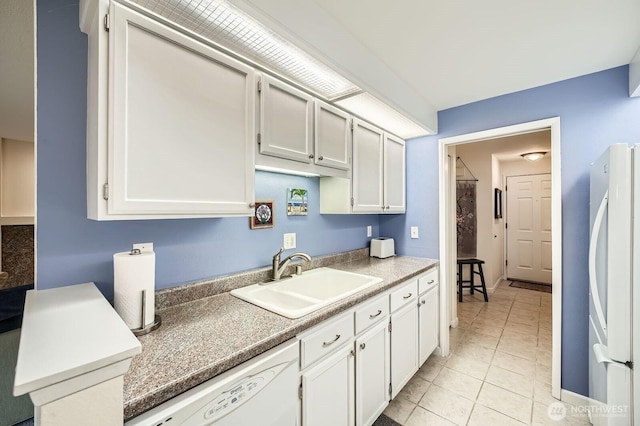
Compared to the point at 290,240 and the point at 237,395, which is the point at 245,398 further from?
the point at 290,240

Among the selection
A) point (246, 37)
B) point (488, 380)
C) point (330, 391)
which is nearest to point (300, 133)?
point (246, 37)

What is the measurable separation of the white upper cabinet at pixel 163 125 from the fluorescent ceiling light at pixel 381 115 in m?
0.83

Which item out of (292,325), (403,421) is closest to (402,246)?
(403,421)

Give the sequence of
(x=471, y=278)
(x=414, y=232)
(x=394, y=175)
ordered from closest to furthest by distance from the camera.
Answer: (x=394, y=175), (x=414, y=232), (x=471, y=278)

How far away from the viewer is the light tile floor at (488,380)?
1.81 metres

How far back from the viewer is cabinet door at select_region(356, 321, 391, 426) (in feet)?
4.89

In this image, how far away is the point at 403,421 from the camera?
177 cm

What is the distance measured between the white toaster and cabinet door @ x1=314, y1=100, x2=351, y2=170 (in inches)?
37.8

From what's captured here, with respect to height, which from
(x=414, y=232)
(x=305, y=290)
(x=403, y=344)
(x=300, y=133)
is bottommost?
(x=403, y=344)

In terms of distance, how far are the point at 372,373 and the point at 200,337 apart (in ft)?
3.63

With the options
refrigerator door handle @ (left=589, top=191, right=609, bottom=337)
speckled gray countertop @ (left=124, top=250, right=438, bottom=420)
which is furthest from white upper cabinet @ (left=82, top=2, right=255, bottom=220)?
refrigerator door handle @ (left=589, top=191, right=609, bottom=337)

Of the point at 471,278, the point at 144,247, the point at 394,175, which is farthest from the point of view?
the point at 471,278

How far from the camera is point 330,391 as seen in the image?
1299mm

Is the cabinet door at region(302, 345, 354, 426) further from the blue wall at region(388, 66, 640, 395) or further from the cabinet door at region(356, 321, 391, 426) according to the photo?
the blue wall at region(388, 66, 640, 395)
